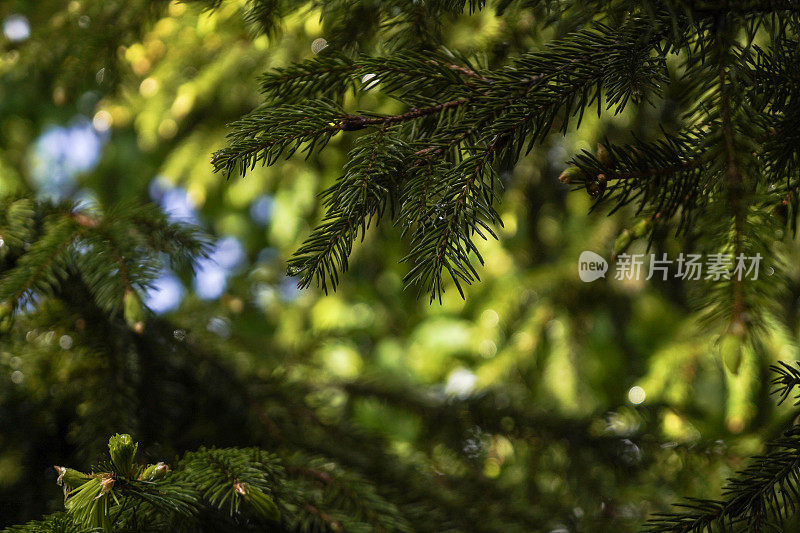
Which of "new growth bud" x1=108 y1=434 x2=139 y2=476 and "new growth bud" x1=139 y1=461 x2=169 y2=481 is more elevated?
"new growth bud" x1=108 y1=434 x2=139 y2=476

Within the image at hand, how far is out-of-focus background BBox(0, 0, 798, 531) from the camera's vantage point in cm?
83

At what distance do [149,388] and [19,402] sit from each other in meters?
0.18

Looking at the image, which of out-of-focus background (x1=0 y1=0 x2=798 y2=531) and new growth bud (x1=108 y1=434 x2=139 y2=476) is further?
out-of-focus background (x1=0 y1=0 x2=798 y2=531)

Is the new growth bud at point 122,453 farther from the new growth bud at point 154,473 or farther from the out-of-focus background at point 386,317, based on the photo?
the out-of-focus background at point 386,317

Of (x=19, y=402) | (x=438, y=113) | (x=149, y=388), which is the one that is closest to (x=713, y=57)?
(x=438, y=113)

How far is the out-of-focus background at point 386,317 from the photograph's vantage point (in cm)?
83

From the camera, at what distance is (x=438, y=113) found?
526 millimetres

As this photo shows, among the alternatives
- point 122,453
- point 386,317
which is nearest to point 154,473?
point 122,453

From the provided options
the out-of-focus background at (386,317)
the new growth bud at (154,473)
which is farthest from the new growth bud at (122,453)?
the out-of-focus background at (386,317)

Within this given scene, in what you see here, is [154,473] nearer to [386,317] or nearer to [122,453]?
[122,453]

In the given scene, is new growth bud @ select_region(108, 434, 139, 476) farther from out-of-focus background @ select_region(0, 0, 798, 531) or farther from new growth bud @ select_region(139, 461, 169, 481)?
out-of-focus background @ select_region(0, 0, 798, 531)

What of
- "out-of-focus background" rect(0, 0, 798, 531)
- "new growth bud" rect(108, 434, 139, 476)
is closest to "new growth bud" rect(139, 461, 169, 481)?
"new growth bud" rect(108, 434, 139, 476)

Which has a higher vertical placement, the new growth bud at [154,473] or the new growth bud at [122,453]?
the new growth bud at [122,453]

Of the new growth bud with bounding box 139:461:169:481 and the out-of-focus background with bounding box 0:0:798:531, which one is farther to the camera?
the out-of-focus background with bounding box 0:0:798:531
